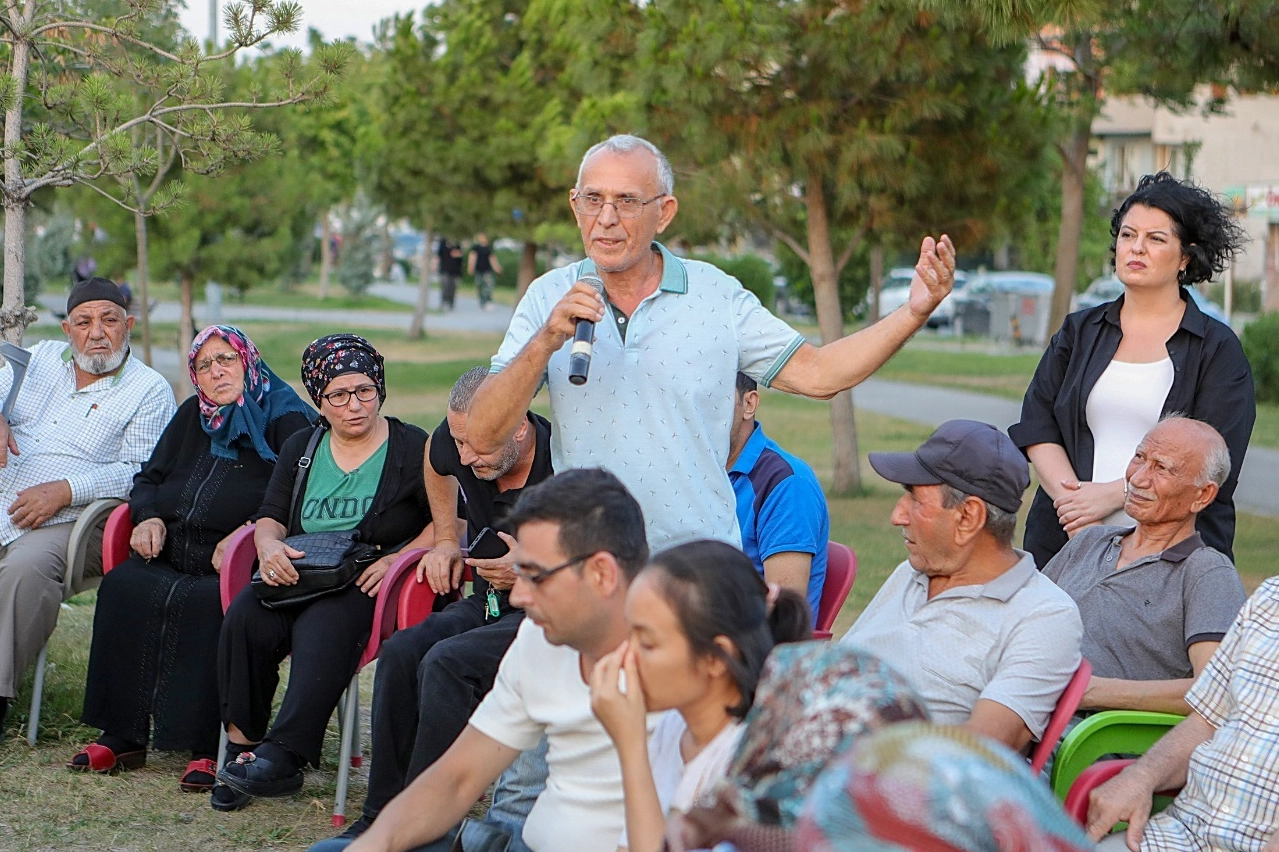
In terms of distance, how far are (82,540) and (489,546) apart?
1927mm

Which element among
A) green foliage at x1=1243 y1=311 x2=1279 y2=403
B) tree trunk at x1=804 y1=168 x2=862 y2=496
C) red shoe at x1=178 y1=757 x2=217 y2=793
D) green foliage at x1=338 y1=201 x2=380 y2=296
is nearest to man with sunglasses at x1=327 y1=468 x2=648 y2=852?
red shoe at x1=178 y1=757 x2=217 y2=793

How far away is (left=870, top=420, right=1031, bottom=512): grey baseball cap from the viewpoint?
11.3 ft

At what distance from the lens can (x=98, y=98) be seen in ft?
18.9

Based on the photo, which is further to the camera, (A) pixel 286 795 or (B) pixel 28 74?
(B) pixel 28 74

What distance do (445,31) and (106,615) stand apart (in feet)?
54.4

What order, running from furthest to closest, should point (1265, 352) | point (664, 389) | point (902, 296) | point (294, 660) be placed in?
point (902, 296), point (1265, 352), point (294, 660), point (664, 389)

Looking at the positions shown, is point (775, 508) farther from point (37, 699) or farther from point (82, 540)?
point (37, 699)

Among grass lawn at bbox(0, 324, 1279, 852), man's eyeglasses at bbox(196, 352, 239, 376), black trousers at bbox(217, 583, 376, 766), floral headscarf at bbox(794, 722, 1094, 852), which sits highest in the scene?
man's eyeglasses at bbox(196, 352, 239, 376)

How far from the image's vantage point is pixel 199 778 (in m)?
5.00

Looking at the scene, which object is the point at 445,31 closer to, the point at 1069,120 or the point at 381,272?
the point at 1069,120

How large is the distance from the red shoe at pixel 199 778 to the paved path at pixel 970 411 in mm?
8917

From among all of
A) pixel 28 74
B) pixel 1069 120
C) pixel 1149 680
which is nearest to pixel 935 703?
pixel 1149 680

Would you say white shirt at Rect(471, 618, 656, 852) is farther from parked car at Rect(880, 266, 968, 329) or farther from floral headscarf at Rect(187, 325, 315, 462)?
parked car at Rect(880, 266, 968, 329)

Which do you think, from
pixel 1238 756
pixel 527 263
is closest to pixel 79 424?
pixel 1238 756
